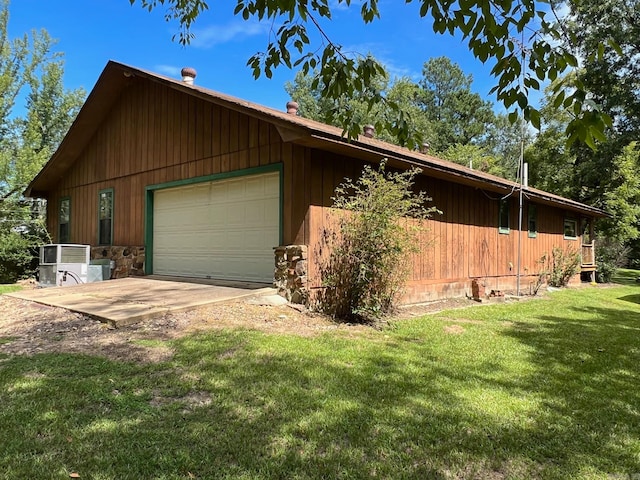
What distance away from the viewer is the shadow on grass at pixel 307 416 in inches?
95.0

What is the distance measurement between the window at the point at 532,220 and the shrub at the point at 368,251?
7.87m

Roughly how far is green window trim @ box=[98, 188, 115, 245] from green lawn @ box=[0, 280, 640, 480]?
26.7 feet

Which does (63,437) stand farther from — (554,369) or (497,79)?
(554,369)

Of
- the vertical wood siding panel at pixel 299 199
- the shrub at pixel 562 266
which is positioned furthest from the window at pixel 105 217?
the shrub at pixel 562 266

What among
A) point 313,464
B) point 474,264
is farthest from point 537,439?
point 474,264

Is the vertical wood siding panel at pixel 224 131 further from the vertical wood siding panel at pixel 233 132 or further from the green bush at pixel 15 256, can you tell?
the green bush at pixel 15 256

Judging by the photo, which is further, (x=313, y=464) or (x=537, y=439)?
(x=537, y=439)

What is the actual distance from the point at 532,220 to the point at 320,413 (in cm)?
1251

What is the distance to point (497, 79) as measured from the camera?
2.84 m

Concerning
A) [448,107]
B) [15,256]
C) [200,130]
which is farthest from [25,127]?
[448,107]

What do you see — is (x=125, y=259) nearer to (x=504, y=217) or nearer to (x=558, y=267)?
(x=504, y=217)

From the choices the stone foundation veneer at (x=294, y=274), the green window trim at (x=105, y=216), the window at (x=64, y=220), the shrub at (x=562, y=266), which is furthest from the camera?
the shrub at (x=562, y=266)

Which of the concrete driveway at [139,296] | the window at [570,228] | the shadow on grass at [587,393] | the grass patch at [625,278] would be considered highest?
the window at [570,228]

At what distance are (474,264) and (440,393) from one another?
7.64 m
